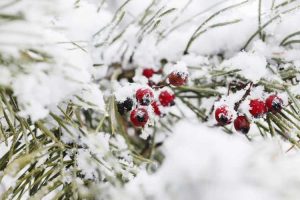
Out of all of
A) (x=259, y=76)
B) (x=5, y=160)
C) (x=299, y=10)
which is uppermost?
(x=299, y=10)

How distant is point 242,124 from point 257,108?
2.1 inches

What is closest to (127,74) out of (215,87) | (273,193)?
(215,87)

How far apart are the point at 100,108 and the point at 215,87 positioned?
0.49 meters

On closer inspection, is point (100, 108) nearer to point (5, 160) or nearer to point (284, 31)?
point (5, 160)

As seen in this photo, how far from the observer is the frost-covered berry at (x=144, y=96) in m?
0.97

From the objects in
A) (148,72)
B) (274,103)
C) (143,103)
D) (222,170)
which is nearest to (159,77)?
(148,72)

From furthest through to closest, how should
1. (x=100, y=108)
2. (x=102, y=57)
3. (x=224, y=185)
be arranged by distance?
(x=102, y=57)
(x=100, y=108)
(x=224, y=185)

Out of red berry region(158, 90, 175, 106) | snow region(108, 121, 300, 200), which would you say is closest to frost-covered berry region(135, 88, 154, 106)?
red berry region(158, 90, 175, 106)

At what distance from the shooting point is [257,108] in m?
0.96

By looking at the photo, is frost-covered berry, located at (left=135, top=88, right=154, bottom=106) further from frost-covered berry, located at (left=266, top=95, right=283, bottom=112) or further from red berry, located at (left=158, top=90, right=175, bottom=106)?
frost-covered berry, located at (left=266, top=95, right=283, bottom=112)

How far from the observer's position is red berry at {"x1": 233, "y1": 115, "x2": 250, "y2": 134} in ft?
3.20

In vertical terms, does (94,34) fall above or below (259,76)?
above

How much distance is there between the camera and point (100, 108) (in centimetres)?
77

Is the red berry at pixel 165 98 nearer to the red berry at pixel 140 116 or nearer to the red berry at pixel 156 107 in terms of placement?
the red berry at pixel 156 107
